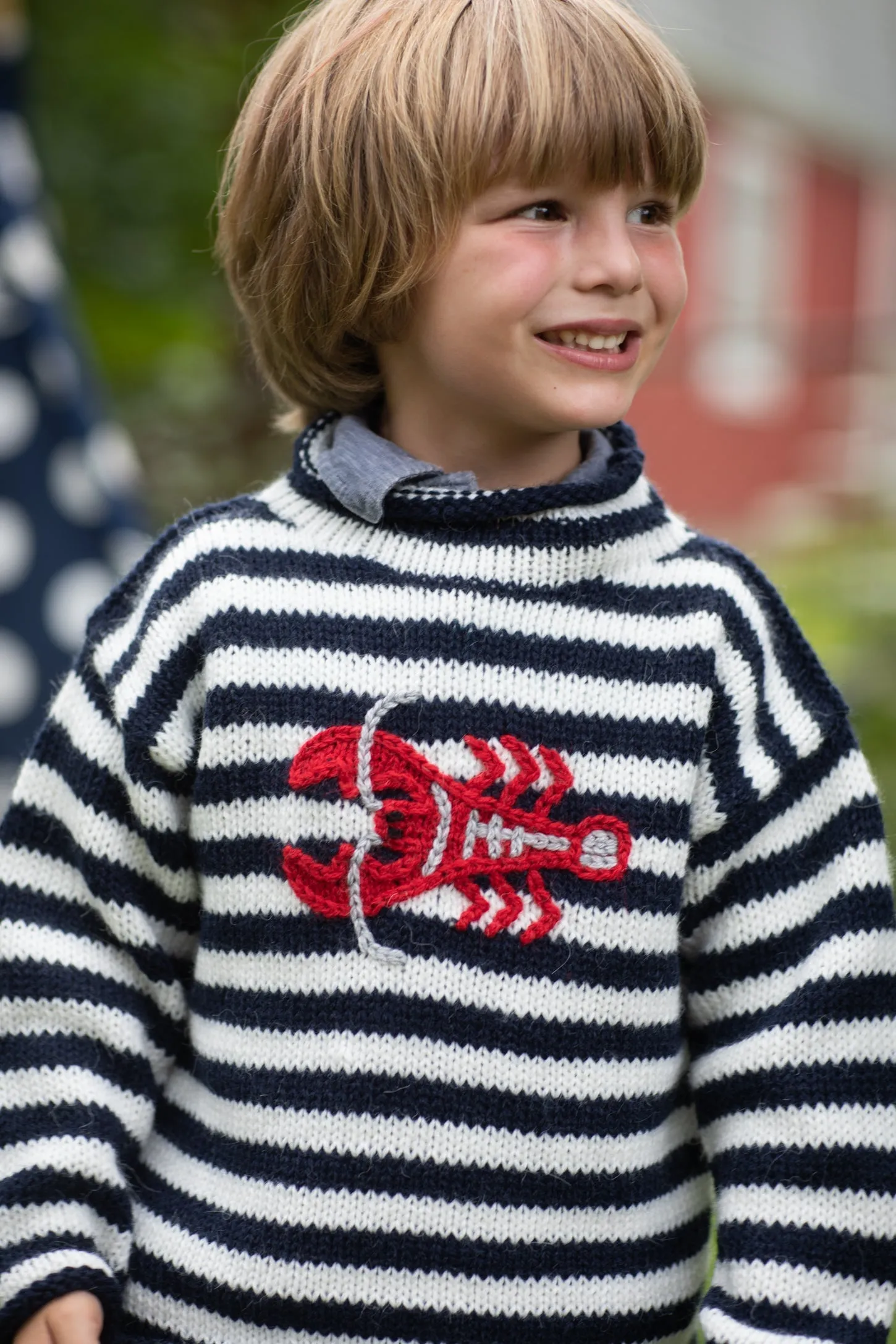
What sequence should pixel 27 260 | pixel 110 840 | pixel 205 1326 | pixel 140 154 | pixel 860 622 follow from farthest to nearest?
pixel 860 622 < pixel 140 154 < pixel 27 260 < pixel 110 840 < pixel 205 1326

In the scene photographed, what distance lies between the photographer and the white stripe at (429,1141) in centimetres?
175

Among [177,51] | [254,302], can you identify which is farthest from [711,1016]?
[177,51]

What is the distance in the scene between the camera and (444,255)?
1.77m

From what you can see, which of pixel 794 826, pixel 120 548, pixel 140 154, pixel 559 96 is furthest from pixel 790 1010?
pixel 140 154

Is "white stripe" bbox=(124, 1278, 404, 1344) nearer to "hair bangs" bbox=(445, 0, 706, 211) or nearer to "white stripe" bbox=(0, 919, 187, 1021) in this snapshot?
"white stripe" bbox=(0, 919, 187, 1021)

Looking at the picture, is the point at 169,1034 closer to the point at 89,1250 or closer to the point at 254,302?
the point at 89,1250

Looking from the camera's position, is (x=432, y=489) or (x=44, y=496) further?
(x=44, y=496)

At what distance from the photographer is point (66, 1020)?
6.13ft

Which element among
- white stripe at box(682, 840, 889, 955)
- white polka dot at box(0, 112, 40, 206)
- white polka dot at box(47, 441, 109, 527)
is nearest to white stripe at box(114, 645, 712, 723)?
white stripe at box(682, 840, 889, 955)

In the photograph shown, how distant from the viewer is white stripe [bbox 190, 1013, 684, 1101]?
5.75ft

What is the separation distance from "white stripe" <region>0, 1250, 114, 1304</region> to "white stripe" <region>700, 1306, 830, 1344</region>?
0.63m

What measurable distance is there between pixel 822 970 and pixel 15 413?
207 cm

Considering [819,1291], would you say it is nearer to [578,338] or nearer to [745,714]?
[745,714]

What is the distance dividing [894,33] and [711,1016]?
18213 mm
